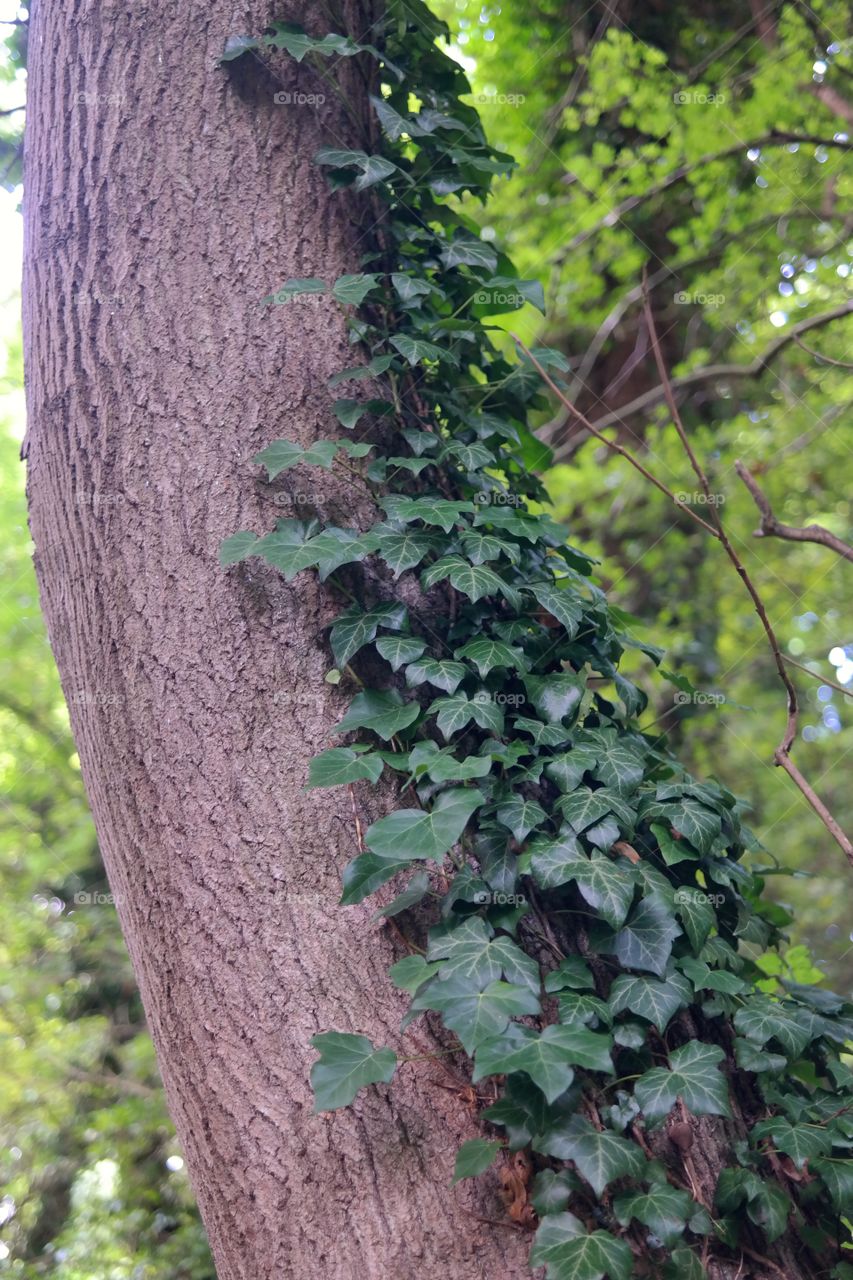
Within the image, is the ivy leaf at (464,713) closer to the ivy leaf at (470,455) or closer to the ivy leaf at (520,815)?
the ivy leaf at (520,815)

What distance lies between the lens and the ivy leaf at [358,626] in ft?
4.64

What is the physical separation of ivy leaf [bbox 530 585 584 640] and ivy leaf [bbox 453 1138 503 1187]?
789 millimetres

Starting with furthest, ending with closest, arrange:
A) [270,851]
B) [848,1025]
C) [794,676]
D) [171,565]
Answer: [794,676] < [848,1025] < [171,565] < [270,851]

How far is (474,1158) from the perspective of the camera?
1144 mm

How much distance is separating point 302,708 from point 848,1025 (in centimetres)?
111

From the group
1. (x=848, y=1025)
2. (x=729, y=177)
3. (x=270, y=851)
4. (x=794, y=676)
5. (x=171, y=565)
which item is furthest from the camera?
(x=794, y=676)

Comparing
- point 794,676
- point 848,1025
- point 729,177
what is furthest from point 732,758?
point 848,1025

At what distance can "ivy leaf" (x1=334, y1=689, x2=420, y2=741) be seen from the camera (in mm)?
1365

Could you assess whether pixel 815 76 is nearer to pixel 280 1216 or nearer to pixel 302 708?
pixel 302 708

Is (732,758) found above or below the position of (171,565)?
Result: below

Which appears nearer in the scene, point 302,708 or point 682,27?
point 302,708

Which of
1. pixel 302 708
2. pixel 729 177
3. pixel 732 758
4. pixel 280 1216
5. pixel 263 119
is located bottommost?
pixel 732 758

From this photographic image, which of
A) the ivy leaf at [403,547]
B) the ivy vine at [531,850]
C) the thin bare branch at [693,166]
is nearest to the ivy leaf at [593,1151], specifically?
the ivy vine at [531,850]

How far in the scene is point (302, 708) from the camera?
1393mm
